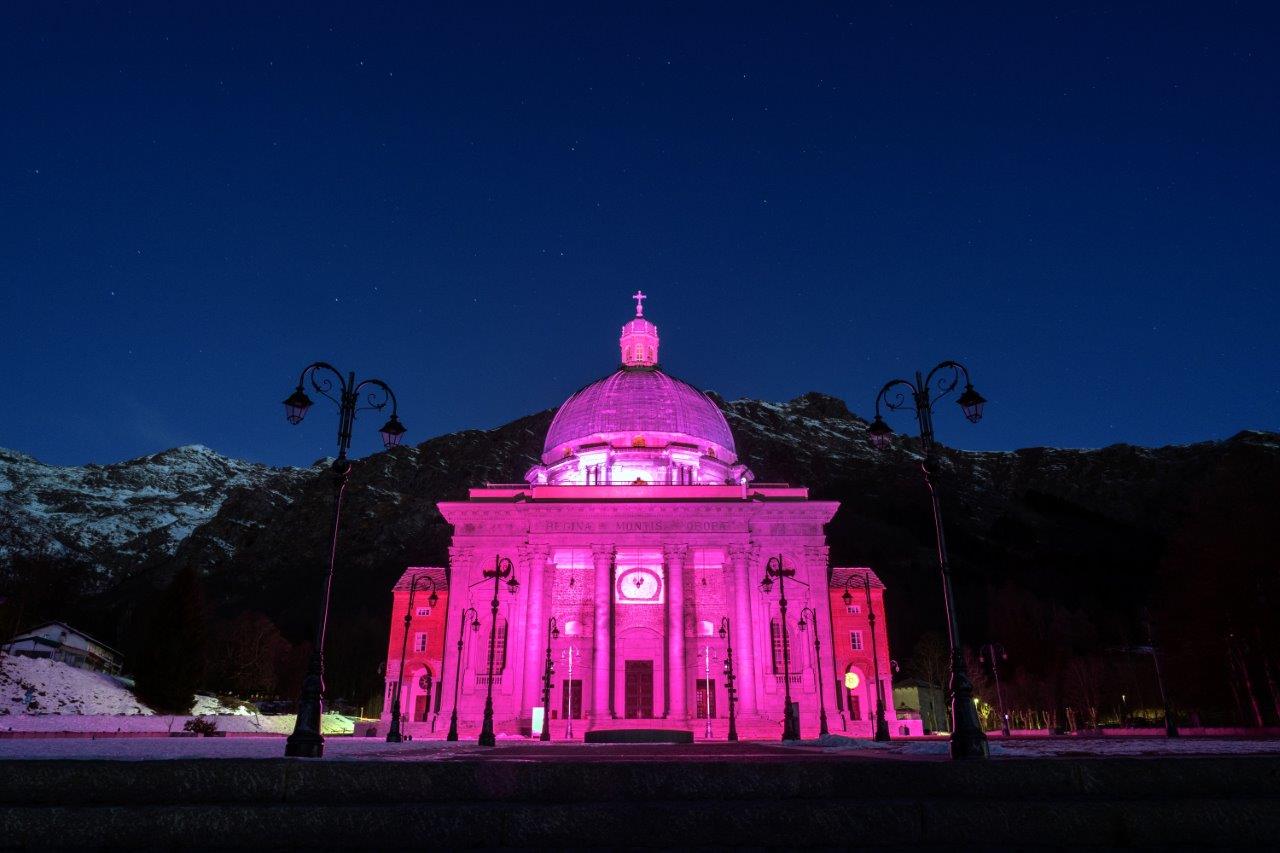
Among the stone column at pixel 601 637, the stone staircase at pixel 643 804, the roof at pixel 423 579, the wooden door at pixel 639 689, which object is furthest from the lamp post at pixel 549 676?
the stone staircase at pixel 643 804

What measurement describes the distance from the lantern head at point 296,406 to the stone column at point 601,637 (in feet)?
112

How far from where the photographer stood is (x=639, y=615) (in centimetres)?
5225

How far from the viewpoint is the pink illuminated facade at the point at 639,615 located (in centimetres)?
4844

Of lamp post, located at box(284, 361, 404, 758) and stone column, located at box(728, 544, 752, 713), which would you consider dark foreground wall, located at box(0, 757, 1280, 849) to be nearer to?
lamp post, located at box(284, 361, 404, 758)

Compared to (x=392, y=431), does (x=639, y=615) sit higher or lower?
lower

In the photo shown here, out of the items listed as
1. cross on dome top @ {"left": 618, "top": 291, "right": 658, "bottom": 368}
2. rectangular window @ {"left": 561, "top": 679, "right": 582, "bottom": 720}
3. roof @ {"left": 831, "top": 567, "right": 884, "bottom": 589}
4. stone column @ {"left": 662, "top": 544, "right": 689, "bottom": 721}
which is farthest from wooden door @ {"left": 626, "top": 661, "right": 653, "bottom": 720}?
cross on dome top @ {"left": 618, "top": 291, "right": 658, "bottom": 368}

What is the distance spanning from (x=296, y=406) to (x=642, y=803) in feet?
44.4

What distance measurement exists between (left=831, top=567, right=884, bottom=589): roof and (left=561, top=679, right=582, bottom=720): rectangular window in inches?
765

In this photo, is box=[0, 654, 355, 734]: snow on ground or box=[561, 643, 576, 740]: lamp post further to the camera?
box=[561, 643, 576, 740]: lamp post

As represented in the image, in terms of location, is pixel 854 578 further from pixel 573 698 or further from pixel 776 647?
pixel 573 698

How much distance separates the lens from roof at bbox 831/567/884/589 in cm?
5558

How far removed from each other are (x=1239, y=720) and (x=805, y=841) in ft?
162

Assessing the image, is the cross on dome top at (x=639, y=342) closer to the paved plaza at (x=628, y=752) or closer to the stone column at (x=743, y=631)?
the stone column at (x=743, y=631)

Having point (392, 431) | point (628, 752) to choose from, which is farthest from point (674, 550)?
point (392, 431)
